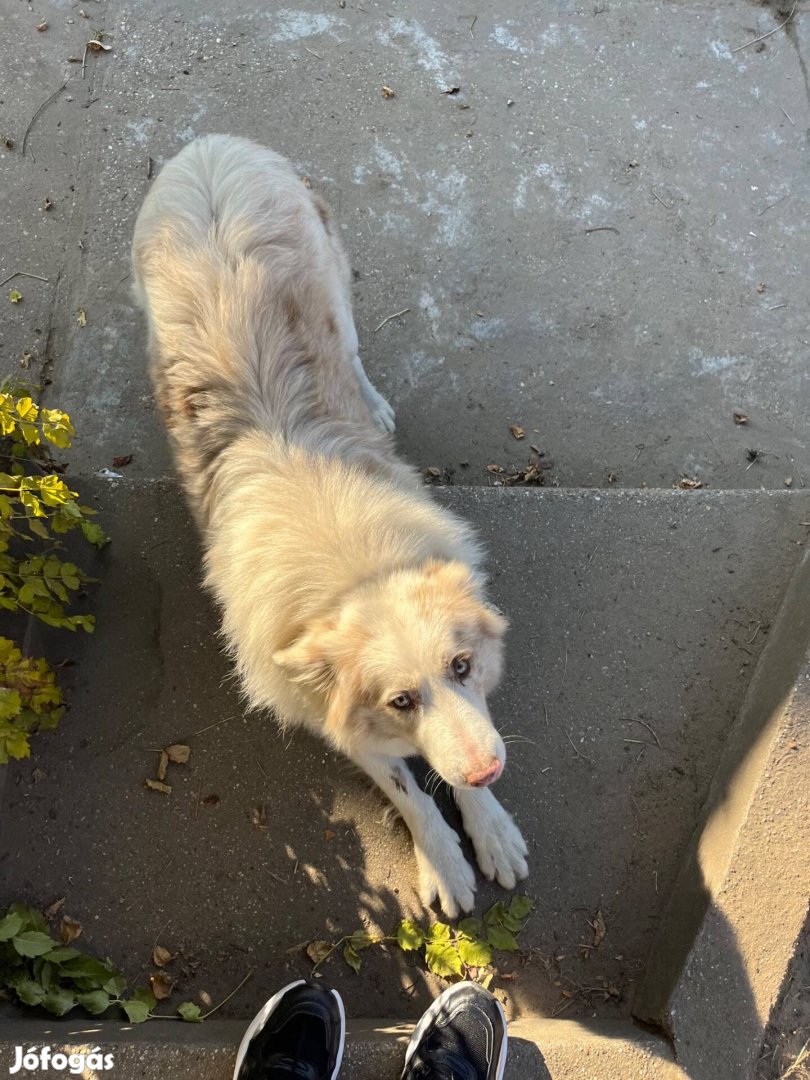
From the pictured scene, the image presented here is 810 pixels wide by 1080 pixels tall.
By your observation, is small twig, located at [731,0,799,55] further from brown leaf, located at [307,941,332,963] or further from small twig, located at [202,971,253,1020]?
small twig, located at [202,971,253,1020]

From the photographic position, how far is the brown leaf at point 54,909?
8.32 feet

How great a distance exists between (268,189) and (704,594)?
233cm

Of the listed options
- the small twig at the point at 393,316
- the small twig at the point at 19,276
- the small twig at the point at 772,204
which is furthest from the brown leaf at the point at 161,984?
the small twig at the point at 772,204

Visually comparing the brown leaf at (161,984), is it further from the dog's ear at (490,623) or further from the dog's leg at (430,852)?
the dog's ear at (490,623)

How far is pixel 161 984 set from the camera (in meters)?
2.46

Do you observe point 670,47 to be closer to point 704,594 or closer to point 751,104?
point 751,104

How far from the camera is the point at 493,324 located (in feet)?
13.3

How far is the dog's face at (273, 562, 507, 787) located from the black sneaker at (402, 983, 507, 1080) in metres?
0.92

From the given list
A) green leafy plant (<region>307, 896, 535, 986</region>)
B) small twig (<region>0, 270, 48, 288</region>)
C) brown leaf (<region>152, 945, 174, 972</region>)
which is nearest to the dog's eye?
green leafy plant (<region>307, 896, 535, 986</region>)

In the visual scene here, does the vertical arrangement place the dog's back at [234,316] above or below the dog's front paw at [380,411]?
above

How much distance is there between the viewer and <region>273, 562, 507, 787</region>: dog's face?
192 centimetres

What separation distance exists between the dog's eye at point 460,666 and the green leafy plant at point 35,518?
1.19m

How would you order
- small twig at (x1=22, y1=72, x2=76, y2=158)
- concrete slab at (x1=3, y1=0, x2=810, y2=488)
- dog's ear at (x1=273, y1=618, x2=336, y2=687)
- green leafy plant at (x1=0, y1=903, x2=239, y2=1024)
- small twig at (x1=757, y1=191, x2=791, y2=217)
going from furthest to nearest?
small twig at (x1=22, y1=72, x2=76, y2=158), small twig at (x1=757, y1=191, x2=791, y2=217), concrete slab at (x1=3, y1=0, x2=810, y2=488), green leafy plant at (x1=0, y1=903, x2=239, y2=1024), dog's ear at (x1=273, y1=618, x2=336, y2=687)

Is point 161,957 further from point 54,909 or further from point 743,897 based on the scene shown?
point 743,897
